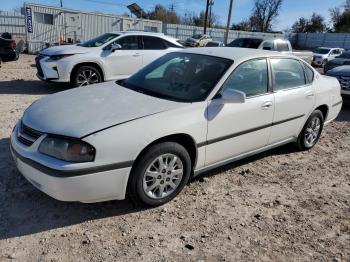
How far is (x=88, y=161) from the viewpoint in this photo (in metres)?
3.04

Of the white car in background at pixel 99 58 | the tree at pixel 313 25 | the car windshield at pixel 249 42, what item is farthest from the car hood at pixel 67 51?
the tree at pixel 313 25

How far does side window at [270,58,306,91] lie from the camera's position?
4668mm

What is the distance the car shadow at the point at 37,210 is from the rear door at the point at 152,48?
21.3 feet

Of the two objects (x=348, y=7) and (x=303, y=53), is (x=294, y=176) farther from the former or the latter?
(x=348, y=7)

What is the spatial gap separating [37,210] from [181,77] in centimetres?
215

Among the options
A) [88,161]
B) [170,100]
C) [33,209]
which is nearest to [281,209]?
[170,100]

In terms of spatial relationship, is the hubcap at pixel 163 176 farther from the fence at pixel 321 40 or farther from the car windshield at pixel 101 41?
the fence at pixel 321 40

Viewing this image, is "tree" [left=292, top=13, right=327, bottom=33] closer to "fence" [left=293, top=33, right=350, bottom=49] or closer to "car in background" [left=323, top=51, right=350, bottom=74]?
"fence" [left=293, top=33, right=350, bottom=49]

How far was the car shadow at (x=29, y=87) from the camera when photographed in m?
9.00

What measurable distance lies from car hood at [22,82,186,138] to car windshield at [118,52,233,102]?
197mm

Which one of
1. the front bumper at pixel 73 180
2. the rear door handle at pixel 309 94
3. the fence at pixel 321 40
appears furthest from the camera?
the fence at pixel 321 40

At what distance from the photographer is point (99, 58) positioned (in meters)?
9.05

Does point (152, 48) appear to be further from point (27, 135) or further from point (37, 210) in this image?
point (37, 210)

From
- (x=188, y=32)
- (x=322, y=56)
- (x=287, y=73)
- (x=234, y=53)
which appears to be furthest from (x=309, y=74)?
(x=188, y=32)
